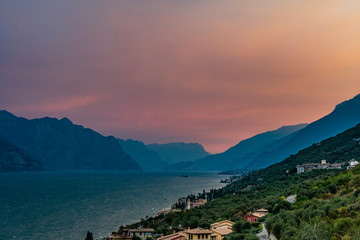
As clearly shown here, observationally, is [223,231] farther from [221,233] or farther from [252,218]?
[252,218]

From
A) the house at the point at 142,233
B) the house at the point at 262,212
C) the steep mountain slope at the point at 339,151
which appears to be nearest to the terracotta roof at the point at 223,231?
the house at the point at 262,212

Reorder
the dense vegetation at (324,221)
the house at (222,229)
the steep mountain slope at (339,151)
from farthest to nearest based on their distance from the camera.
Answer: the steep mountain slope at (339,151) → the house at (222,229) → the dense vegetation at (324,221)

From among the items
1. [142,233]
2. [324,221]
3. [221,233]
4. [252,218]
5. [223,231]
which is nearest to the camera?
[324,221]

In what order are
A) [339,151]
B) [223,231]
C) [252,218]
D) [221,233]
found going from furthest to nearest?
[339,151] < [252,218] < [223,231] < [221,233]

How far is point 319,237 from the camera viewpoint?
24562 millimetres

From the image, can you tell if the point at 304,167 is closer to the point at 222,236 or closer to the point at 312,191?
the point at 312,191

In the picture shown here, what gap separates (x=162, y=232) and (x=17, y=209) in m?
62.0

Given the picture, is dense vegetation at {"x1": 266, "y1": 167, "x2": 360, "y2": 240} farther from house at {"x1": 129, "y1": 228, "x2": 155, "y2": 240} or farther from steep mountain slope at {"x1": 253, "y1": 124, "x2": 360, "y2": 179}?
steep mountain slope at {"x1": 253, "y1": 124, "x2": 360, "y2": 179}

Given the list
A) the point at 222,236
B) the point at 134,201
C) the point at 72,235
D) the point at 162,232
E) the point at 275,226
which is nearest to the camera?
the point at 275,226

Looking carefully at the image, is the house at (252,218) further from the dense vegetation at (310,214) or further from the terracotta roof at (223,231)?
the terracotta roof at (223,231)

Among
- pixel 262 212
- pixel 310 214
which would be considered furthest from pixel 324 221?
pixel 262 212

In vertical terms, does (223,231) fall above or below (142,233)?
above

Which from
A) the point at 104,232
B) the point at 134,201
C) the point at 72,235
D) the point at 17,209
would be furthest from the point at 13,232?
the point at 134,201

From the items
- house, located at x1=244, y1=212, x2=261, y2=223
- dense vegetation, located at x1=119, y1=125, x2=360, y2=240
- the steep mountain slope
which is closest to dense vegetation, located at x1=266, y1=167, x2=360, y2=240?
dense vegetation, located at x1=119, y1=125, x2=360, y2=240
